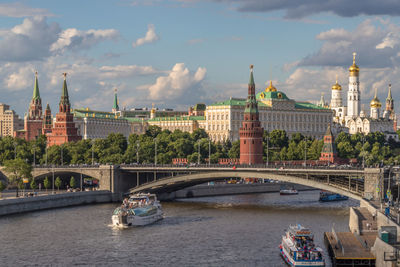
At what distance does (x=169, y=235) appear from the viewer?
79438 millimetres

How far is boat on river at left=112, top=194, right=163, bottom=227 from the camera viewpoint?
8662cm

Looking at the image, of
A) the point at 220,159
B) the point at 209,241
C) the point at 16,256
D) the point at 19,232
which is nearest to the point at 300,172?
the point at 209,241

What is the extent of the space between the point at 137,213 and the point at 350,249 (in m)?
33.5

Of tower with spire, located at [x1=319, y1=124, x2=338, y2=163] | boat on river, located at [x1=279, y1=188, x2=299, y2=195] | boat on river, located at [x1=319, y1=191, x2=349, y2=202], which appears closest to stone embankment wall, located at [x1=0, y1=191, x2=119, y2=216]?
boat on river, located at [x1=319, y1=191, x2=349, y2=202]

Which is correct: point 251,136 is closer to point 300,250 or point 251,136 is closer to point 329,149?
point 329,149

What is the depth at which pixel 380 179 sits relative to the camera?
9088 centimetres

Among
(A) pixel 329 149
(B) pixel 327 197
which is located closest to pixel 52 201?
(B) pixel 327 197

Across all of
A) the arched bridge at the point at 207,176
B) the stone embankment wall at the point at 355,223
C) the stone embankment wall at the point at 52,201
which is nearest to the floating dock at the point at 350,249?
the stone embankment wall at the point at 355,223

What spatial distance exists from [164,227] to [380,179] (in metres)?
25.9

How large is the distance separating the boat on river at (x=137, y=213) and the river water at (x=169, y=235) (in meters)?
1.29

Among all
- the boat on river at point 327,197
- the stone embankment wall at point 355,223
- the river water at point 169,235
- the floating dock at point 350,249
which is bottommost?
the river water at point 169,235

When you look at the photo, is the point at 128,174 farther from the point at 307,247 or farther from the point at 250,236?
the point at 307,247

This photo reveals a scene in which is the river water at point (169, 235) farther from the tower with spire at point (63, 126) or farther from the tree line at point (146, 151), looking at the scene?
the tower with spire at point (63, 126)

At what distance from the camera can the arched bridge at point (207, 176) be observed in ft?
311
